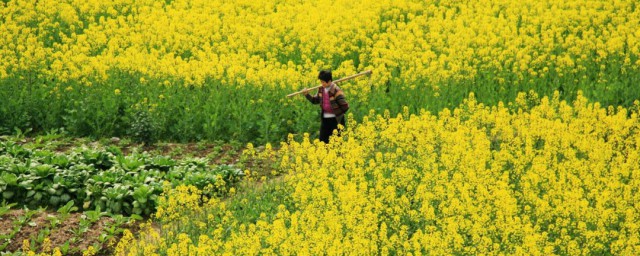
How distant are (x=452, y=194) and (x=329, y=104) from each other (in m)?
3.28

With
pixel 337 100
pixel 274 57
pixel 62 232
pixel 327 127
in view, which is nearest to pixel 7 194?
pixel 62 232

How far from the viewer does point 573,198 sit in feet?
38.5

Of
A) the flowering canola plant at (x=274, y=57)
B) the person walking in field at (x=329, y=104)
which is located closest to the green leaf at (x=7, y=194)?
the flowering canola plant at (x=274, y=57)

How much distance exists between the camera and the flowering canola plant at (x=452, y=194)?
435 inches

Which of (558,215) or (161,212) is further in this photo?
(161,212)

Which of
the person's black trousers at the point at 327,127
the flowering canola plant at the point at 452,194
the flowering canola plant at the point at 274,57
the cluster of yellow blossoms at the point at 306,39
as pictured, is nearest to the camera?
the flowering canola plant at the point at 452,194

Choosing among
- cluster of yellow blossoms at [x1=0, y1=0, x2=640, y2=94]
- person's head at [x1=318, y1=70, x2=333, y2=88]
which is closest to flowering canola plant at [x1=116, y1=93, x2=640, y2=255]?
person's head at [x1=318, y1=70, x2=333, y2=88]

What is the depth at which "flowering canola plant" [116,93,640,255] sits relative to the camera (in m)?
11.1

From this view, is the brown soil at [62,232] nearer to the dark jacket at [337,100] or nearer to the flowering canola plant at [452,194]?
the flowering canola plant at [452,194]

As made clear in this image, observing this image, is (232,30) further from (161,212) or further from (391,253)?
(391,253)

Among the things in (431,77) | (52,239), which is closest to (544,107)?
(431,77)

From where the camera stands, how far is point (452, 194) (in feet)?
40.0

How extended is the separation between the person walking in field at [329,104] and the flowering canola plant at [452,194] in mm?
259

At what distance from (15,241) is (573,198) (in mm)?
6918
